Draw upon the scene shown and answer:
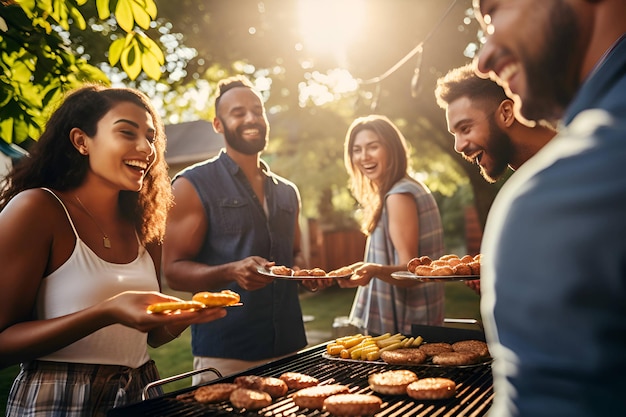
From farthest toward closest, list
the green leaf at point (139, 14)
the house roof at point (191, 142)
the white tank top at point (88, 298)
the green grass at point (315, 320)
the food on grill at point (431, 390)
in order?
the house roof at point (191, 142), the green grass at point (315, 320), the green leaf at point (139, 14), the white tank top at point (88, 298), the food on grill at point (431, 390)

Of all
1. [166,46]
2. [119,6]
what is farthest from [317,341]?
[119,6]

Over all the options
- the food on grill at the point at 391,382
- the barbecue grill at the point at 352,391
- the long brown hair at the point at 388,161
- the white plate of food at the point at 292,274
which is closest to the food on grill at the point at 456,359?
the barbecue grill at the point at 352,391

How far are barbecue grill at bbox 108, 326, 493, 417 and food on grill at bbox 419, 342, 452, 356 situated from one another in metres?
0.16

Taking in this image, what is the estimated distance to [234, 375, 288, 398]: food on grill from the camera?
2.27 metres

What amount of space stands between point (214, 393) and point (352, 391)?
631mm

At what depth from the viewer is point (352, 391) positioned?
2369 mm

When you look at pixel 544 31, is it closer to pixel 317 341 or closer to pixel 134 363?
pixel 134 363

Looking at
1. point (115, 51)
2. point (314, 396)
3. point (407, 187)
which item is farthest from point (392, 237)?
point (115, 51)

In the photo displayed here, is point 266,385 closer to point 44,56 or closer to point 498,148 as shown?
point 498,148

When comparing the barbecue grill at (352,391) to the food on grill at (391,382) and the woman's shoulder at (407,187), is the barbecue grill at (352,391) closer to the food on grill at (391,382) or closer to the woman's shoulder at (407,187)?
the food on grill at (391,382)

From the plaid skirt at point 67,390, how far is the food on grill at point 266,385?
0.55 metres

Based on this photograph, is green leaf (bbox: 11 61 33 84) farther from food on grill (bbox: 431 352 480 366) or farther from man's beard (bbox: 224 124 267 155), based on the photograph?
food on grill (bbox: 431 352 480 366)

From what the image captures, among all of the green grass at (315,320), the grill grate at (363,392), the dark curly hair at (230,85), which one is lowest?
the green grass at (315,320)

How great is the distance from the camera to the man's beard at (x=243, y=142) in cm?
419
